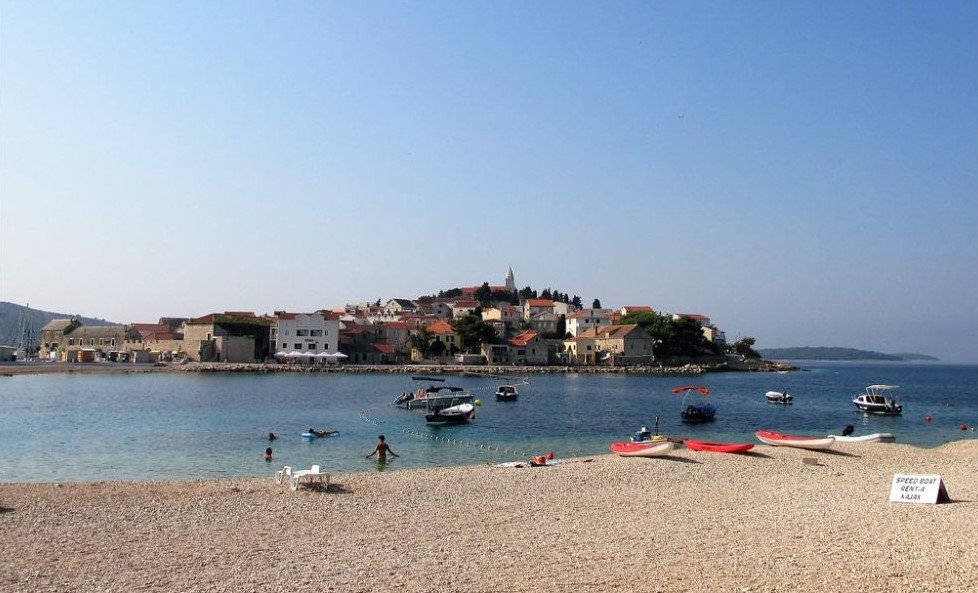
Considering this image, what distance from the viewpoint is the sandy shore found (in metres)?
9.35

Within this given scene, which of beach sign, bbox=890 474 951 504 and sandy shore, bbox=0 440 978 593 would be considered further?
beach sign, bbox=890 474 951 504

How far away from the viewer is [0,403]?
139 feet

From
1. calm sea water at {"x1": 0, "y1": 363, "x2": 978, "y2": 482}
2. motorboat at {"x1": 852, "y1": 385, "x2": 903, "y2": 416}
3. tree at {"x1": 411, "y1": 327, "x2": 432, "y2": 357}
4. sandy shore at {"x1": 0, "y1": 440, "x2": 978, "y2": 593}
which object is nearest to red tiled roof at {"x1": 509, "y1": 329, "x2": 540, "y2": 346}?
tree at {"x1": 411, "y1": 327, "x2": 432, "y2": 357}

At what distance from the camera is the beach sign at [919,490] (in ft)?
47.5

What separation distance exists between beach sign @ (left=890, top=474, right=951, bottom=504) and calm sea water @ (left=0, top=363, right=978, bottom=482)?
40.4 ft

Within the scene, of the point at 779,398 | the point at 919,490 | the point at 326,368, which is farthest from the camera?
the point at 326,368

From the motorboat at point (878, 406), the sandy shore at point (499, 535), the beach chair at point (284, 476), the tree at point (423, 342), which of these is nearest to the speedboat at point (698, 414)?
the motorboat at point (878, 406)

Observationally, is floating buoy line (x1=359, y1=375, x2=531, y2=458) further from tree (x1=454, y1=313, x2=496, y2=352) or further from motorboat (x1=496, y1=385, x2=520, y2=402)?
tree (x1=454, y1=313, x2=496, y2=352)

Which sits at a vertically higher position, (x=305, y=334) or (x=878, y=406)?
(x=305, y=334)

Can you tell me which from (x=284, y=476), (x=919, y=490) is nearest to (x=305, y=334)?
(x=284, y=476)

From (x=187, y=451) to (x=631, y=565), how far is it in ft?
64.7

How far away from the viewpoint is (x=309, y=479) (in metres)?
17.7

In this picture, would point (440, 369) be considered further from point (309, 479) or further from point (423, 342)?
point (309, 479)

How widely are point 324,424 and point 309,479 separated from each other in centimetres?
1704
